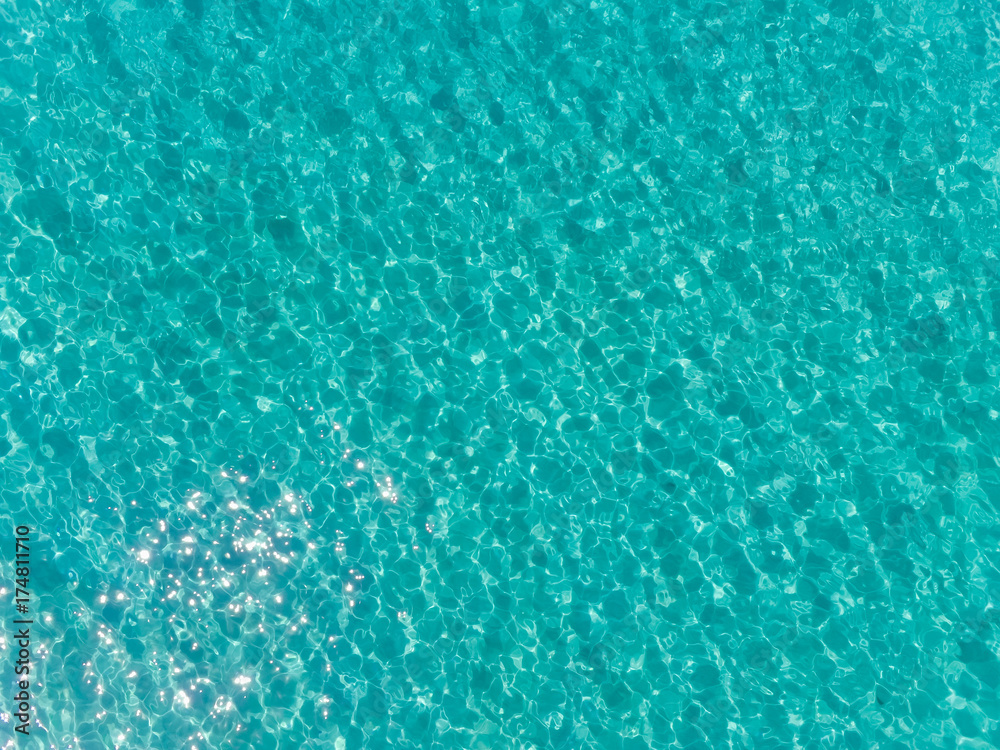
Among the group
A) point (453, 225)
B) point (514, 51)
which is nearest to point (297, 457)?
point (453, 225)

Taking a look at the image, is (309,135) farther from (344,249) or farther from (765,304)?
(765,304)

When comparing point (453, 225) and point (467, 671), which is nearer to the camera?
point (467, 671)

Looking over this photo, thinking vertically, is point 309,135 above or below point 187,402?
above

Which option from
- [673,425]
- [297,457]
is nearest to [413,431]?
[297,457]

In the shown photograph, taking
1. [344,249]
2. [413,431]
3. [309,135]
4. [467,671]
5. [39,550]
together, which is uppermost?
[309,135]

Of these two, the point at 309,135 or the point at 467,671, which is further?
the point at 309,135

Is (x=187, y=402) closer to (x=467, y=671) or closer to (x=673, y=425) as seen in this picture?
(x=467, y=671)
